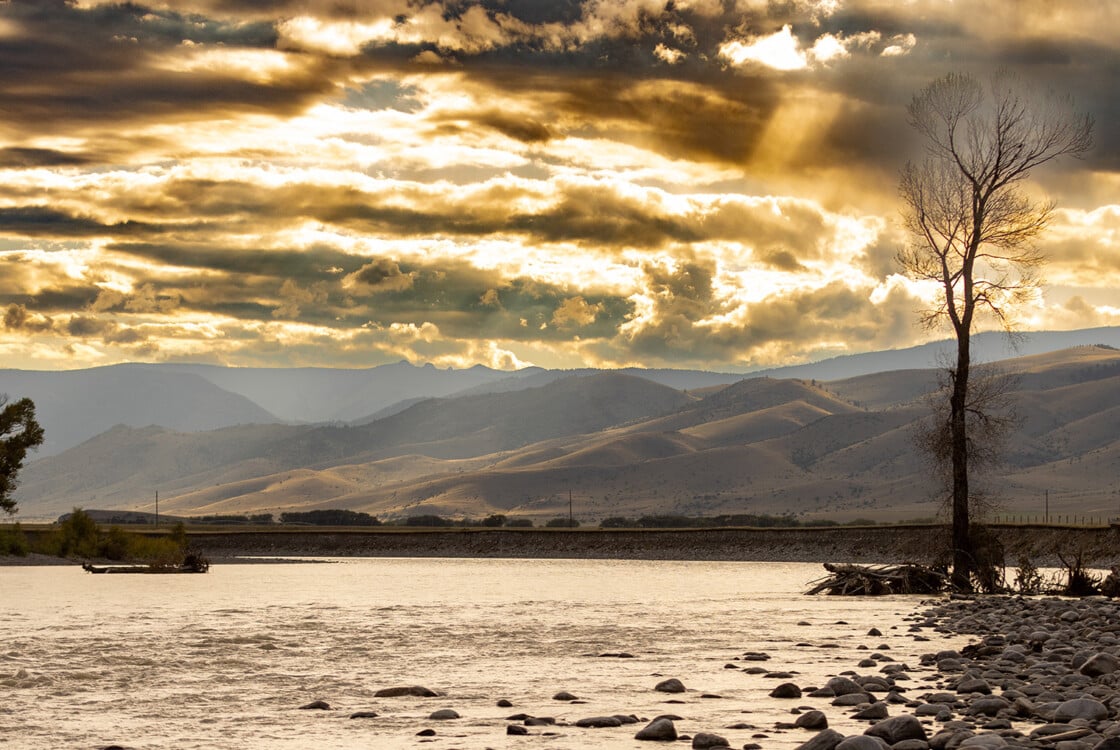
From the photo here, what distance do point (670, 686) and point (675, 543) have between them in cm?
8718

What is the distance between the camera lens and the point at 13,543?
9538 centimetres

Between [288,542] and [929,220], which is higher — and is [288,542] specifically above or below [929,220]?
below

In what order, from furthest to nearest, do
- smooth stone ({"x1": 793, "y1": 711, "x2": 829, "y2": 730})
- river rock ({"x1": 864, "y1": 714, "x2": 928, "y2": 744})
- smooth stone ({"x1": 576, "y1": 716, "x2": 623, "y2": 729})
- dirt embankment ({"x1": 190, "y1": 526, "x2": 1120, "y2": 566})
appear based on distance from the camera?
dirt embankment ({"x1": 190, "y1": 526, "x2": 1120, "y2": 566}), smooth stone ({"x1": 576, "y1": 716, "x2": 623, "y2": 729}), smooth stone ({"x1": 793, "y1": 711, "x2": 829, "y2": 730}), river rock ({"x1": 864, "y1": 714, "x2": 928, "y2": 744})

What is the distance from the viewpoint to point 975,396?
48.5 m

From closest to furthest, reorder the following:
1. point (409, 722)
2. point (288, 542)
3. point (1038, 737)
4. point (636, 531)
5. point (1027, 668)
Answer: point (1038, 737), point (409, 722), point (1027, 668), point (636, 531), point (288, 542)


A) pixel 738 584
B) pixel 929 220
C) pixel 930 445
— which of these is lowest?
pixel 738 584

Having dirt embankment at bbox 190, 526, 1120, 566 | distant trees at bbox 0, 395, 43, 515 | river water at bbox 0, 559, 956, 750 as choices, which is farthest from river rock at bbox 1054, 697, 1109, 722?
distant trees at bbox 0, 395, 43, 515

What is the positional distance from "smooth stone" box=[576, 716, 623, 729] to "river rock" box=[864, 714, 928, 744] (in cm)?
394

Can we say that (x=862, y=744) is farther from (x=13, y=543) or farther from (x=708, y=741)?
(x=13, y=543)

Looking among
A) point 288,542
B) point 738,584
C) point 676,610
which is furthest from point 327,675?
point 288,542

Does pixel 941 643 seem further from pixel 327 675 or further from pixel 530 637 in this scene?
pixel 327 675

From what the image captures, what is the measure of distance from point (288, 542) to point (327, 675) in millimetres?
101321

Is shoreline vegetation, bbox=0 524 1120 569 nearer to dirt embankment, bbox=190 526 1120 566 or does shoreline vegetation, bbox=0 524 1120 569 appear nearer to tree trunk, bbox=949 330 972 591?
dirt embankment, bbox=190 526 1120 566

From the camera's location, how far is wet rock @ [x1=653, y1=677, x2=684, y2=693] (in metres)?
22.4
